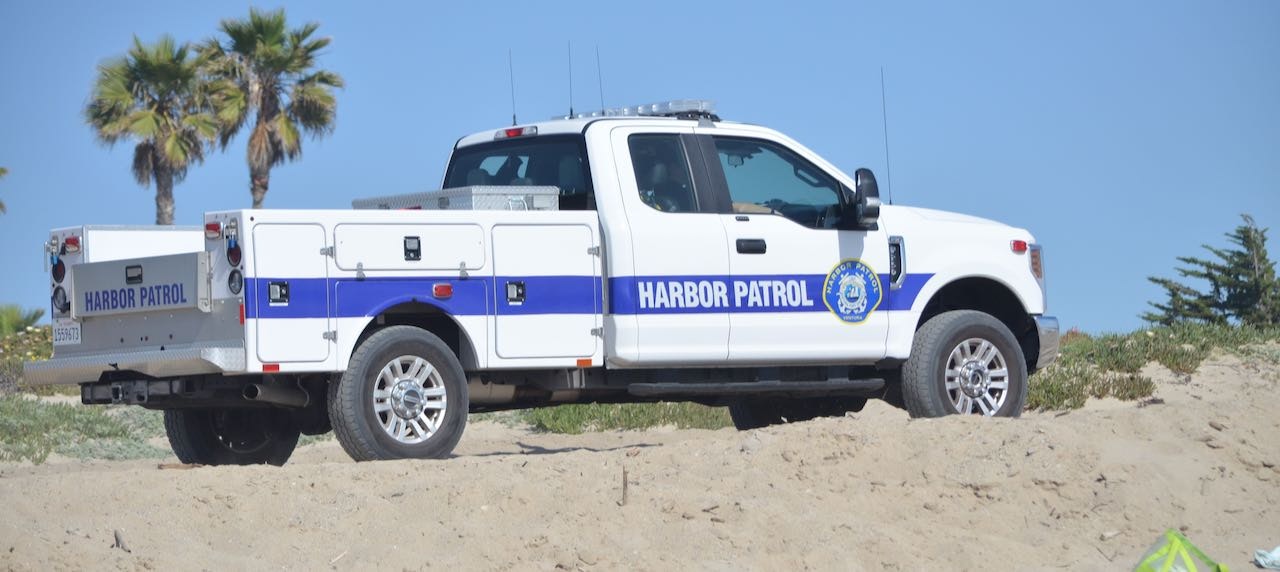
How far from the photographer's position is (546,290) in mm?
10109

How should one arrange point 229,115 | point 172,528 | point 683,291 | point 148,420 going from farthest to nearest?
point 229,115
point 148,420
point 683,291
point 172,528

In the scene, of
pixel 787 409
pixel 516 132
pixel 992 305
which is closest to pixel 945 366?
pixel 992 305

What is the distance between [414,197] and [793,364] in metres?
2.47

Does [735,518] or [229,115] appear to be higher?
[229,115]

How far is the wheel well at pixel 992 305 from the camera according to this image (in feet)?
38.8

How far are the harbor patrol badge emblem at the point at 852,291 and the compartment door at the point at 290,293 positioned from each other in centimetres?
314

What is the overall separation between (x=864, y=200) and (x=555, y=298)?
205 centimetres

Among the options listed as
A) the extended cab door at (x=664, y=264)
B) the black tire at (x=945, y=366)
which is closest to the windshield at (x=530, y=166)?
the extended cab door at (x=664, y=264)

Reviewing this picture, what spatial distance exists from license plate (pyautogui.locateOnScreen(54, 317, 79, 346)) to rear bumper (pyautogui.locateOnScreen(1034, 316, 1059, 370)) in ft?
19.4

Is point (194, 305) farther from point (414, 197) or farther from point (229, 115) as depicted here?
point (229, 115)

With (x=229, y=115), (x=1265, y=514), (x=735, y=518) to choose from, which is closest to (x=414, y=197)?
(x=735, y=518)

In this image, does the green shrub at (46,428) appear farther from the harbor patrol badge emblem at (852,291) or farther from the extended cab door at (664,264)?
the harbor patrol badge emblem at (852,291)

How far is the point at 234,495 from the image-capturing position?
27.8ft

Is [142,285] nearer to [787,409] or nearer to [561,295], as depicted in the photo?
[561,295]
